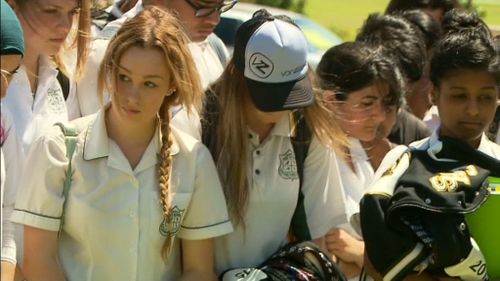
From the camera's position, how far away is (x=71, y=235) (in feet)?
12.0

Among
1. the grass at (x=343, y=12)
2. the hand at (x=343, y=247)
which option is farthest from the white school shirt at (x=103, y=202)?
the grass at (x=343, y=12)

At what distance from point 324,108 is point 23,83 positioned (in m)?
1.09

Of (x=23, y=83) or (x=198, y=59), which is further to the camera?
(x=198, y=59)

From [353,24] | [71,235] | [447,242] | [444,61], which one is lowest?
[353,24]

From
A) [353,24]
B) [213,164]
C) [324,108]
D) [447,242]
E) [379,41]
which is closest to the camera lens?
[447,242]

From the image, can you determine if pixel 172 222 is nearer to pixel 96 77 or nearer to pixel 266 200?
pixel 266 200

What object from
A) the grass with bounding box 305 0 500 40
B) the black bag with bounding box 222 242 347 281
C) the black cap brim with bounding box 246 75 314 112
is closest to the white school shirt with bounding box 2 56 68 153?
the black cap brim with bounding box 246 75 314 112

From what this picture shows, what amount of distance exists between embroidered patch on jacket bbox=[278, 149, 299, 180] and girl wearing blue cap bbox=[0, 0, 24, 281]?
943 mm

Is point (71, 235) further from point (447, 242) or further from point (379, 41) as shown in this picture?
point (379, 41)

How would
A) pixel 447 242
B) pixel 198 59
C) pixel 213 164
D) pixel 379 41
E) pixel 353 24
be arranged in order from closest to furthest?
1. pixel 447 242
2. pixel 213 164
3. pixel 198 59
4. pixel 379 41
5. pixel 353 24

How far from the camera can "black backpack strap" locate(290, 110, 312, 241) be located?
4.09 meters

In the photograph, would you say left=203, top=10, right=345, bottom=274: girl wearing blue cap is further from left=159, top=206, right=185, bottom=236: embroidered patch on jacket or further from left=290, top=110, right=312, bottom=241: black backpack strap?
left=159, top=206, right=185, bottom=236: embroidered patch on jacket

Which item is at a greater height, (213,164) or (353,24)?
(213,164)

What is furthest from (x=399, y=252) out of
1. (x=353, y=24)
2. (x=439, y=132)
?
(x=353, y=24)
